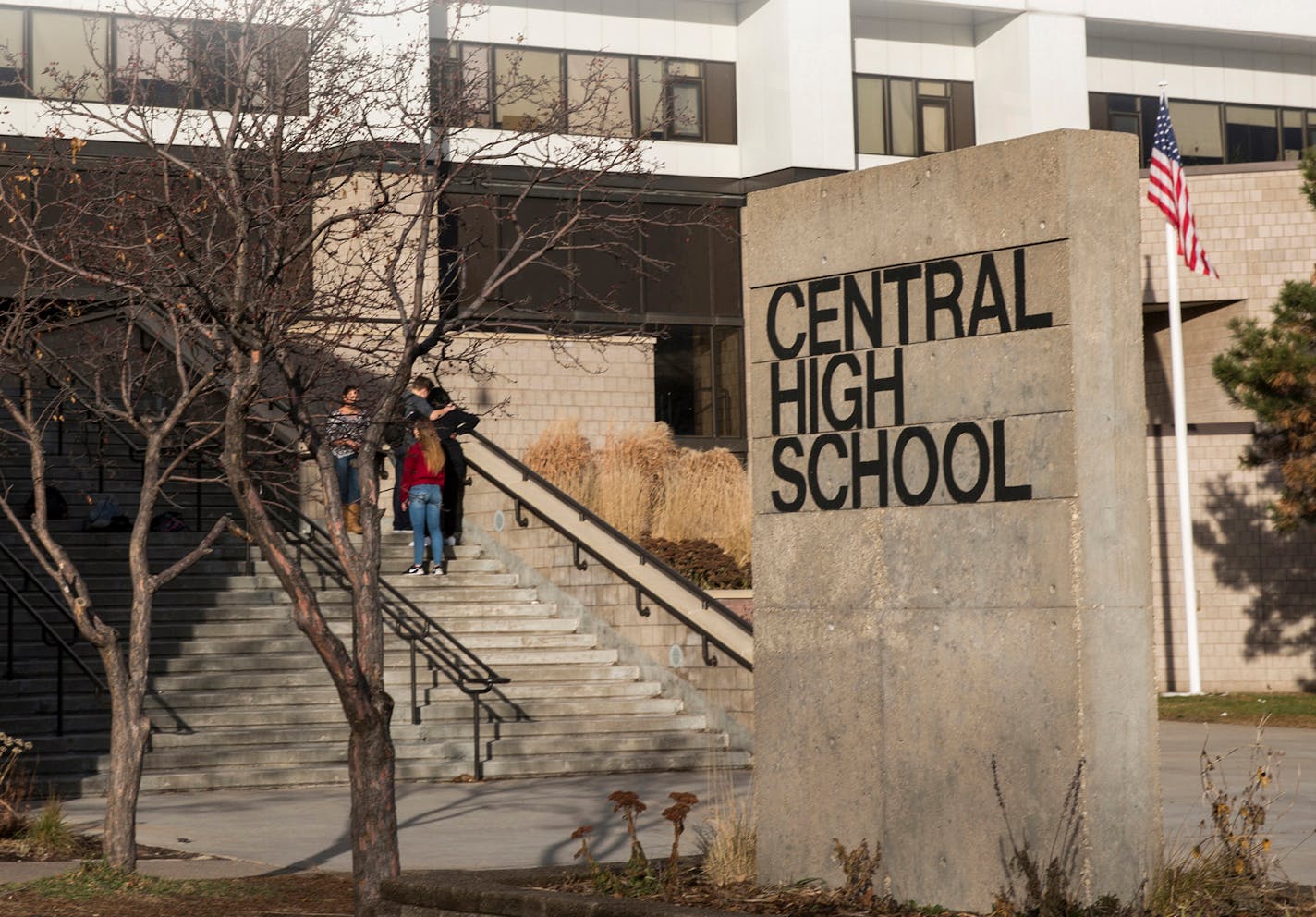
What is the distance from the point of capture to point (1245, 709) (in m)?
22.8

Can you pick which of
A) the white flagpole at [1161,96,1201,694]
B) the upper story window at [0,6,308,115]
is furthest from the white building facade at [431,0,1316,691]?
the upper story window at [0,6,308,115]

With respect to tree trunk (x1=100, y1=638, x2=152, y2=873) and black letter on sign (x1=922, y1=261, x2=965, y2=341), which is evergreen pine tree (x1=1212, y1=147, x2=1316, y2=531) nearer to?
black letter on sign (x1=922, y1=261, x2=965, y2=341)

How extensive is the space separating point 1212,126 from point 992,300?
3201 cm

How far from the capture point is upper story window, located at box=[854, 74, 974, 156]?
34938 millimetres

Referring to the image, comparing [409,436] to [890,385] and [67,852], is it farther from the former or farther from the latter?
[890,385]

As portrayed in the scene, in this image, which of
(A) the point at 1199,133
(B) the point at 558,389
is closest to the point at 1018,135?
(A) the point at 1199,133

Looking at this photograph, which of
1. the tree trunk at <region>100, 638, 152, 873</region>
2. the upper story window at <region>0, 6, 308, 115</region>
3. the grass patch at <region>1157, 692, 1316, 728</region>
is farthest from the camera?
the grass patch at <region>1157, 692, 1316, 728</region>

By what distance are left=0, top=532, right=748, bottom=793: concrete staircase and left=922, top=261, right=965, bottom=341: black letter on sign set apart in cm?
812

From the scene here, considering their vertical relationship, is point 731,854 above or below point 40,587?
below

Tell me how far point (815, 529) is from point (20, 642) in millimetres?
10070

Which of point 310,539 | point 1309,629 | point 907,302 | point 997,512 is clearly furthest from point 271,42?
point 1309,629

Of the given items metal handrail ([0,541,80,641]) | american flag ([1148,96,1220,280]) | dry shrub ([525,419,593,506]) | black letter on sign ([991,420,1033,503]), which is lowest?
metal handrail ([0,541,80,641])

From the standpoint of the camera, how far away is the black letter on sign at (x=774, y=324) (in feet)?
27.3

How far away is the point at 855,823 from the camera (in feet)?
25.5
